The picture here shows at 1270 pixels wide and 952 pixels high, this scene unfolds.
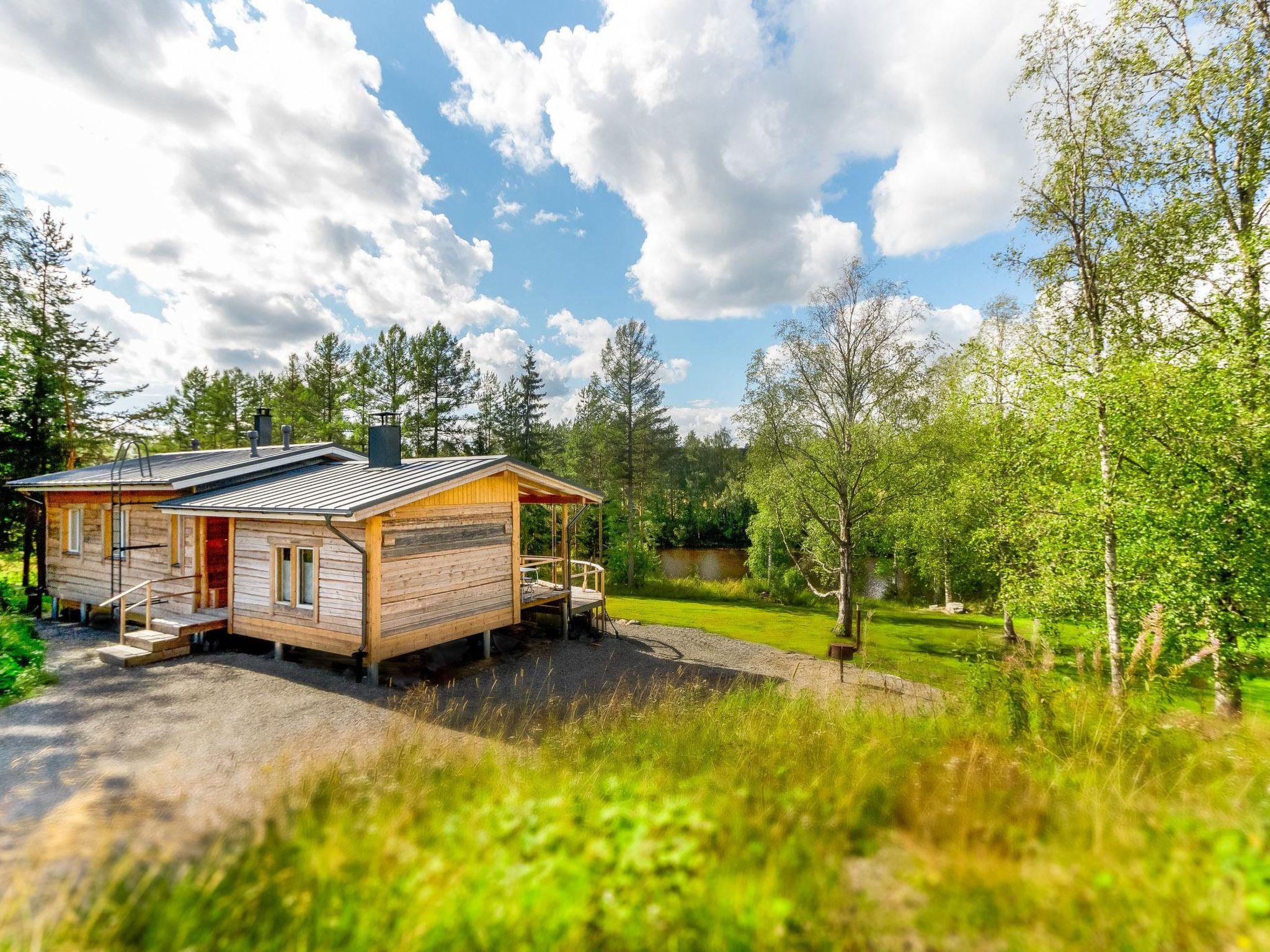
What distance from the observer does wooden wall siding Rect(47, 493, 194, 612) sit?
39.7ft

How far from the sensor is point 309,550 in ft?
33.6

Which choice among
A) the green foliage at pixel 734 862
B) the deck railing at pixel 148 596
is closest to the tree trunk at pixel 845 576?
the green foliage at pixel 734 862

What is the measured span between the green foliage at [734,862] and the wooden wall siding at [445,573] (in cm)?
595

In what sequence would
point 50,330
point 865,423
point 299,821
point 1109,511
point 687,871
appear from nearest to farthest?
point 687,871 → point 299,821 → point 1109,511 → point 865,423 → point 50,330

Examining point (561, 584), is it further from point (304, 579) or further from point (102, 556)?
point (102, 556)

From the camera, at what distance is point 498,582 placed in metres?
12.2

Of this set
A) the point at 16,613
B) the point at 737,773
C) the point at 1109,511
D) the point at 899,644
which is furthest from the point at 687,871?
the point at 16,613

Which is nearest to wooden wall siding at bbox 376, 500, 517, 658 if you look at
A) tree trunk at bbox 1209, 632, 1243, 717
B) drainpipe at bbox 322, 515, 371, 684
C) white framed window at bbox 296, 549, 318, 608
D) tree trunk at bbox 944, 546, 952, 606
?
drainpipe at bbox 322, 515, 371, 684

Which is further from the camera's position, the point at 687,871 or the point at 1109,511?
the point at 1109,511

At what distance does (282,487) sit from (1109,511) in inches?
627

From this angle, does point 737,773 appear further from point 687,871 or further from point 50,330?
point 50,330

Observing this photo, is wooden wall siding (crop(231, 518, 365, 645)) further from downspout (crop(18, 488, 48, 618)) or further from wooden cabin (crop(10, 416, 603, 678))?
downspout (crop(18, 488, 48, 618))

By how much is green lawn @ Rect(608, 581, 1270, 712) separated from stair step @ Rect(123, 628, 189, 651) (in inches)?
450

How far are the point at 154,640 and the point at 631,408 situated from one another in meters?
20.0
